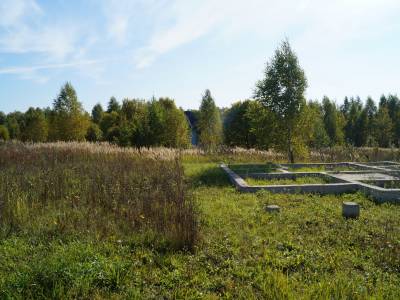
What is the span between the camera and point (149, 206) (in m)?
5.13

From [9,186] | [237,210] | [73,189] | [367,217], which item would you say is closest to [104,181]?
[73,189]

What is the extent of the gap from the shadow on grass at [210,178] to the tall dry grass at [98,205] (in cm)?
183

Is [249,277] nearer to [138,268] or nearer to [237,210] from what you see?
[138,268]

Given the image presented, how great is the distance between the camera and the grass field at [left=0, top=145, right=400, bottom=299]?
10.1ft

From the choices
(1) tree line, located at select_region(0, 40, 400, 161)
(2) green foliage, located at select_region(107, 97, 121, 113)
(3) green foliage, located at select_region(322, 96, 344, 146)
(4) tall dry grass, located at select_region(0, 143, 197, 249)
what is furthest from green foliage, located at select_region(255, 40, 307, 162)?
(2) green foliage, located at select_region(107, 97, 121, 113)

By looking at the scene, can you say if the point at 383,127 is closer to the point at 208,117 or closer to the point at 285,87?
the point at 208,117

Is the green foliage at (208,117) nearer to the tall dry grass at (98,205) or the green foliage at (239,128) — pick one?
the green foliage at (239,128)

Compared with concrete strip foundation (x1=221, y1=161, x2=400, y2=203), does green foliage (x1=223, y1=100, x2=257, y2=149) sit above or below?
above

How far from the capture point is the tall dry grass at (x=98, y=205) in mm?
4465

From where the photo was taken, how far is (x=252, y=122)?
1380 cm

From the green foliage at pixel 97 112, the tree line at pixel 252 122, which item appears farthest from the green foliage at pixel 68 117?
the green foliage at pixel 97 112

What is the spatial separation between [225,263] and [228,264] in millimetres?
37

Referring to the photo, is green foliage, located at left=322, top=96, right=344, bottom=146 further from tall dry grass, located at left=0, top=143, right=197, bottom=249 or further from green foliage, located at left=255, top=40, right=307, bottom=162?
tall dry grass, located at left=0, top=143, right=197, bottom=249

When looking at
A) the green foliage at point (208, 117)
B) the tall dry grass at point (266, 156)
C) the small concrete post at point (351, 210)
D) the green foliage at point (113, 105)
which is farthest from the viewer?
the green foliage at point (113, 105)
